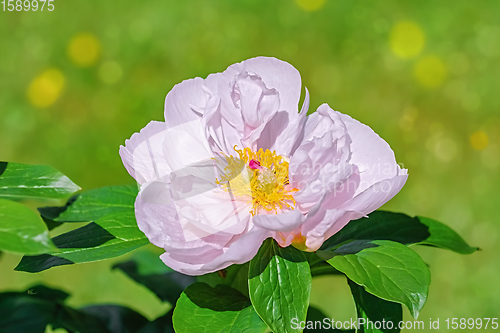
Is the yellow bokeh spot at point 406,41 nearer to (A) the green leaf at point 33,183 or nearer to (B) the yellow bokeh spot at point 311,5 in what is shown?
(B) the yellow bokeh spot at point 311,5

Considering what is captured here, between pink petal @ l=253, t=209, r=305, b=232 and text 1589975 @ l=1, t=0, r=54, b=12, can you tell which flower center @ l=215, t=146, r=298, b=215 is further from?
text 1589975 @ l=1, t=0, r=54, b=12

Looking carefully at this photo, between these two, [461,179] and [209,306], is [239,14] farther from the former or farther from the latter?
[209,306]

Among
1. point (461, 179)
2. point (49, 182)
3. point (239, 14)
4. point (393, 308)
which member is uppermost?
point (239, 14)

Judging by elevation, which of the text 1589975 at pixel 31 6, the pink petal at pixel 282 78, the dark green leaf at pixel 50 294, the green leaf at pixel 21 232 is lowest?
the dark green leaf at pixel 50 294

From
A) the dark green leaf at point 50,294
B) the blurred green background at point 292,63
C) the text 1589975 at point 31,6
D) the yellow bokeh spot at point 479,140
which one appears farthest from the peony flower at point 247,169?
the text 1589975 at point 31,6

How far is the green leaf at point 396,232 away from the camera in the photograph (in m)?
0.88

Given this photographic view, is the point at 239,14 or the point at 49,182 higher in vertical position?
the point at 239,14

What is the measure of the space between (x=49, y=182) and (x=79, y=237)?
0.10 meters

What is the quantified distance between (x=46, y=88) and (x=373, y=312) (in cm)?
204

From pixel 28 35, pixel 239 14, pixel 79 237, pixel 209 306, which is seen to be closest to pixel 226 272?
pixel 209 306

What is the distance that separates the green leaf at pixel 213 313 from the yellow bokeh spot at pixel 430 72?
1794mm

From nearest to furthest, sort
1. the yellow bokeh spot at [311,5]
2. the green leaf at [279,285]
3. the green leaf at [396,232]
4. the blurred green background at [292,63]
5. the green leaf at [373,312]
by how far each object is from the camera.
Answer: the green leaf at [279,285]
the green leaf at [373,312]
the green leaf at [396,232]
the blurred green background at [292,63]
the yellow bokeh spot at [311,5]

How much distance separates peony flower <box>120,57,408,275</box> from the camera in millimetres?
675

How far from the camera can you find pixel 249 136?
0.82 metres
